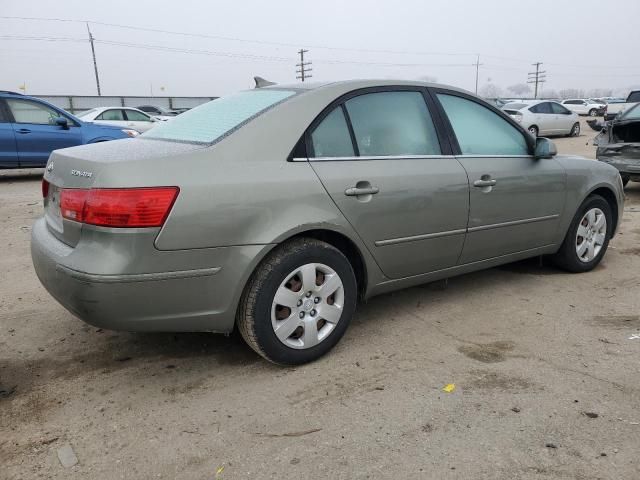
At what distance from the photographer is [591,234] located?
183 inches

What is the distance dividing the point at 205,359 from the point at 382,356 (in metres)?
1.02

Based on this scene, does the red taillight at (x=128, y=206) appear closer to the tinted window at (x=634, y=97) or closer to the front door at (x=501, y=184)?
the front door at (x=501, y=184)

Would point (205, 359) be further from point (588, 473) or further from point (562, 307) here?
point (562, 307)

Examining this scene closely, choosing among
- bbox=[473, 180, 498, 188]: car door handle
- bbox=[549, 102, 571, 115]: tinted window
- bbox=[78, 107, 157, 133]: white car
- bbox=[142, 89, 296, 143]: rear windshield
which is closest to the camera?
bbox=[142, 89, 296, 143]: rear windshield

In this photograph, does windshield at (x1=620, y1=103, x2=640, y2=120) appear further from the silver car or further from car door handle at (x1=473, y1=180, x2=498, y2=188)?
car door handle at (x1=473, y1=180, x2=498, y2=188)

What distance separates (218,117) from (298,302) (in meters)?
1.21

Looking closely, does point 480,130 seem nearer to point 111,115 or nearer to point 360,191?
point 360,191

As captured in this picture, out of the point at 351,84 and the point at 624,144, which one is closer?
the point at 351,84

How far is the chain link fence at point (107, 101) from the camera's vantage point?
32.1 metres

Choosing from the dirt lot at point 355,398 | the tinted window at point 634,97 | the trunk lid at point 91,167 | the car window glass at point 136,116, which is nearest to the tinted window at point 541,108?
the tinted window at point 634,97

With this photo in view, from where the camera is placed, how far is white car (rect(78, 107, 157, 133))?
48.0ft

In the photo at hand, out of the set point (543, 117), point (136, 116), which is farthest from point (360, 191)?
point (543, 117)

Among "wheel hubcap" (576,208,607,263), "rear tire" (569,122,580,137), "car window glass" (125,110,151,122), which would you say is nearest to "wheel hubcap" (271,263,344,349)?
"wheel hubcap" (576,208,607,263)

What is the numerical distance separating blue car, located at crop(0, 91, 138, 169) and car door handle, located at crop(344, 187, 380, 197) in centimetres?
891
